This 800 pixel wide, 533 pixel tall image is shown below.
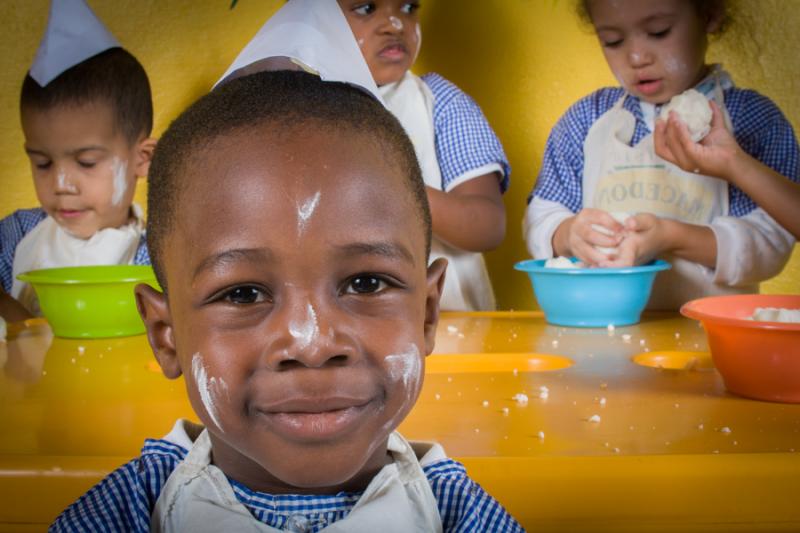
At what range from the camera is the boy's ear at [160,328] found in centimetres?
70

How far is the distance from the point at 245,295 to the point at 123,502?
0.20 metres

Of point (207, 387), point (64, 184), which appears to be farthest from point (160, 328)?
point (64, 184)

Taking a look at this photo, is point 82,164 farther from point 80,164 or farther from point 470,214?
point 470,214

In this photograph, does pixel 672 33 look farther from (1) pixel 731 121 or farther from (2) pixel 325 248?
(2) pixel 325 248

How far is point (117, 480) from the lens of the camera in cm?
69

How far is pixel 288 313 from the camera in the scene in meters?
0.59

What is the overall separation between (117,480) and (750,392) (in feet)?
2.26

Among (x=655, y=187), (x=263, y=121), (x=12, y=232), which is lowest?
(x=12, y=232)

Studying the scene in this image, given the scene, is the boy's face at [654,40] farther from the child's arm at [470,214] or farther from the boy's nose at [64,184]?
the boy's nose at [64,184]

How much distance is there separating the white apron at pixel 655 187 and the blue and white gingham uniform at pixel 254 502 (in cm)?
115

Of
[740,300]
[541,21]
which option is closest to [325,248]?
[740,300]

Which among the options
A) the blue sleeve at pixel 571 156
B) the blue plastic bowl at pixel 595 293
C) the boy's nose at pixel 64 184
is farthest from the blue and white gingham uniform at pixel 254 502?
the boy's nose at pixel 64 184

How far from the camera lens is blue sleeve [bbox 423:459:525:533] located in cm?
69

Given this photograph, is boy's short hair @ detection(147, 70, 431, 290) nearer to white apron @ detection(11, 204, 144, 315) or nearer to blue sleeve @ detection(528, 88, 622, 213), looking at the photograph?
blue sleeve @ detection(528, 88, 622, 213)
